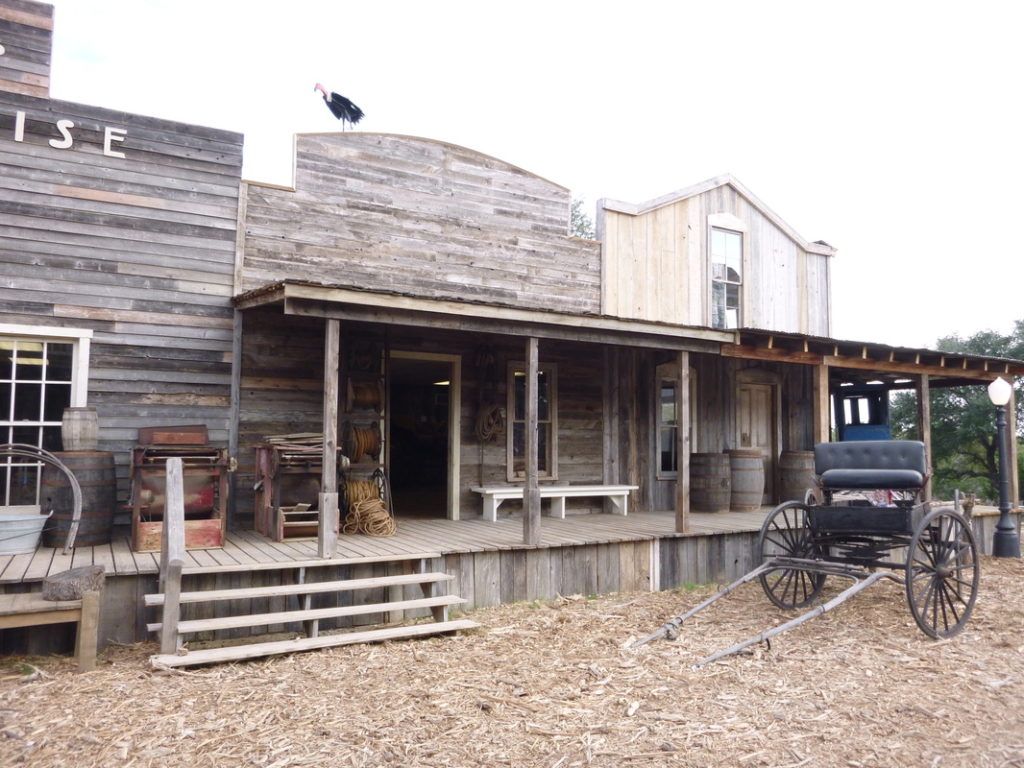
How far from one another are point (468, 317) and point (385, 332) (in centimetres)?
194

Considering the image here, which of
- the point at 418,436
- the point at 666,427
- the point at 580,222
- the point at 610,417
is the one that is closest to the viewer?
the point at 610,417

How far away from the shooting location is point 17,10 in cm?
679

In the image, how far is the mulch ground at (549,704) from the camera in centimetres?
349

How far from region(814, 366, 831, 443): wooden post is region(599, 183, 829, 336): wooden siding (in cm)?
184

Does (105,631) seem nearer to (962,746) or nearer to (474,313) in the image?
(474,313)

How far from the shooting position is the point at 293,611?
5.62 meters

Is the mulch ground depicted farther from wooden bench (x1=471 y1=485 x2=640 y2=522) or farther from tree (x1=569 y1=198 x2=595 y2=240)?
tree (x1=569 y1=198 x2=595 y2=240)

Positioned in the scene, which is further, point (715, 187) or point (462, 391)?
point (715, 187)

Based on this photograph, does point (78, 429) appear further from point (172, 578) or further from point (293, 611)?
point (293, 611)

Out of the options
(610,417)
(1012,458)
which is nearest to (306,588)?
(610,417)

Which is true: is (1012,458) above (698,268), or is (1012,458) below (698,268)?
below

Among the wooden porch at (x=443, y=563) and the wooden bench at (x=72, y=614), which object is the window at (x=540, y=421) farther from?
the wooden bench at (x=72, y=614)

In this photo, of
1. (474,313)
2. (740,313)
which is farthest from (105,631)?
(740,313)

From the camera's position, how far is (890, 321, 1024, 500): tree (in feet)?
68.7
